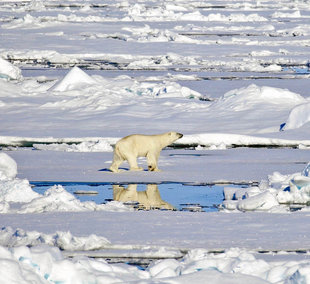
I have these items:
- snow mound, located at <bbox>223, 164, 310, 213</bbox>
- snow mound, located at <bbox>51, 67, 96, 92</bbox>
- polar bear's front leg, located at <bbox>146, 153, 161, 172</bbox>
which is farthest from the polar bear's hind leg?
snow mound, located at <bbox>51, 67, 96, 92</bbox>

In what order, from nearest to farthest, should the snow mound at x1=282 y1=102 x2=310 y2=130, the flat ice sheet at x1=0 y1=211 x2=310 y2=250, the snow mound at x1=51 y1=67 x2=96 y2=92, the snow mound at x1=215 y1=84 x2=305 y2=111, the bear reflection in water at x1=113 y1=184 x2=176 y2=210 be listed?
the flat ice sheet at x1=0 y1=211 x2=310 y2=250 < the bear reflection in water at x1=113 y1=184 x2=176 y2=210 < the snow mound at x1=282 y1=102 x2=310 y2=130 < the snow mound at x1=215 y1=84 x2=305 y2=111 < the snow mound at x1=51 y1=67 x2=96 y2=92

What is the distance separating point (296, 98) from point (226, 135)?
10.3ft

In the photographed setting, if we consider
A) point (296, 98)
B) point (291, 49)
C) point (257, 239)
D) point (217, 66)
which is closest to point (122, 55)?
point (217, 66)

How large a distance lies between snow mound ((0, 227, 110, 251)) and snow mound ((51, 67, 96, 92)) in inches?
414

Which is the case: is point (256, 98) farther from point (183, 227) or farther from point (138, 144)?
point (183, 227)

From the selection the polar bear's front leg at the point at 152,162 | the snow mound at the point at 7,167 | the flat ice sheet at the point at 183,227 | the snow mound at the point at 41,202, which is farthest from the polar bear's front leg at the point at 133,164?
the flat ice sheet at the point at 183,227

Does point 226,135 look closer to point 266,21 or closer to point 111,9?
point 266,21

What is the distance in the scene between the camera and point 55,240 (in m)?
5.90

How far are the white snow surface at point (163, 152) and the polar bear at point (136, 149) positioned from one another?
145 mm

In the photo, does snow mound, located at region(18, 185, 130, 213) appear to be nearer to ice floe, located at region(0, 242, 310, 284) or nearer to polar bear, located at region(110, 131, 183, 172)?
polar bear, located at region(110, 131, 183, 172)

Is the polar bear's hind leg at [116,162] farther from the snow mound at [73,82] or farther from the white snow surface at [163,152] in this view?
the snow mound at [73,82]

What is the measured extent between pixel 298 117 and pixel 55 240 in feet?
22.6

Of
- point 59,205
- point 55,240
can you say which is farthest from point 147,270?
point 59,205

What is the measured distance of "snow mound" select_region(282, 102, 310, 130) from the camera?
39.8ft
